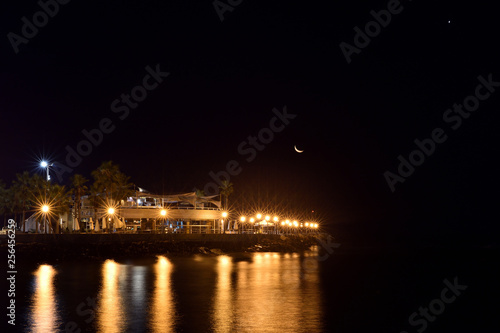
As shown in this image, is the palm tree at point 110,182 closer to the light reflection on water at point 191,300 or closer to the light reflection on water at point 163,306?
the light reflection on water at point 191,300

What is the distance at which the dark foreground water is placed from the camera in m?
21.9

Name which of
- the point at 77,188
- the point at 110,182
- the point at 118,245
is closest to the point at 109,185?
the point at 110,182

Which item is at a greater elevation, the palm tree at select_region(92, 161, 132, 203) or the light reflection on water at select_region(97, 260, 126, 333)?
the palm tree at select_region(92, 161, 132, 203)

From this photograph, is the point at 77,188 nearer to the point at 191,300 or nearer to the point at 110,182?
the point at 110,182

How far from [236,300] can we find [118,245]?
34200 mm

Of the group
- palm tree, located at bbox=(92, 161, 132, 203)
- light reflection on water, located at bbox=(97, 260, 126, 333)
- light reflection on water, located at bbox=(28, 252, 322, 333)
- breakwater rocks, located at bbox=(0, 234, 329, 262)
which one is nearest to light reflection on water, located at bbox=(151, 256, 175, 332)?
light reflection on water, located at bbox=(28, 252, 322, 333)

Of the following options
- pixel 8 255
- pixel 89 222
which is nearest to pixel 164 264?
pixel 8 255

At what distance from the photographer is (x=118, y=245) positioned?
58750mm

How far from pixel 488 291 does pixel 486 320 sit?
1405 centimetres

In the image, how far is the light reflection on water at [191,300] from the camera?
21344mm

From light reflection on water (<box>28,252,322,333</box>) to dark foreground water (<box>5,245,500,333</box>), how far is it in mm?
48

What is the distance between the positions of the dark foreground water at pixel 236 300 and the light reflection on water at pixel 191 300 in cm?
5

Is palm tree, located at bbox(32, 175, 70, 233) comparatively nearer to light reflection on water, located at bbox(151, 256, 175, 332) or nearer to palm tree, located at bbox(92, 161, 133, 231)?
palm tree, located at bbox(92, 161, 133, 231)

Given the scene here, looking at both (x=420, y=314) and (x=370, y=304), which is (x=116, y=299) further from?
(x=420, y=314)
